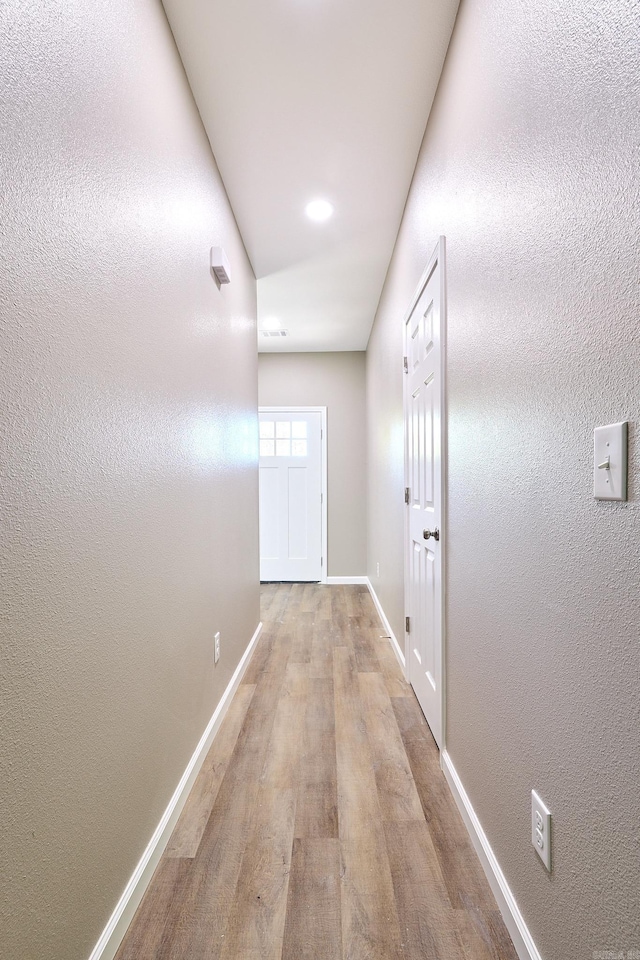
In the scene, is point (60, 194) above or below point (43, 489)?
above

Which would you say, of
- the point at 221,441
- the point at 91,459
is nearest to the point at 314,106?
the point at 221,441

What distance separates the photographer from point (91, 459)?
1070 mm

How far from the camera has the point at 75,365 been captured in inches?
39.5

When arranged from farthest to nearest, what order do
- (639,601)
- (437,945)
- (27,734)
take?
(437,945) → (27,734) → (639,601)

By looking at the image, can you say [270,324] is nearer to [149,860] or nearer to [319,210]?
[319,210]

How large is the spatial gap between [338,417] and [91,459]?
4510 millimetres

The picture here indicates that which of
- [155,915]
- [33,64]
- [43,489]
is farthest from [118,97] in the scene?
[155,915]

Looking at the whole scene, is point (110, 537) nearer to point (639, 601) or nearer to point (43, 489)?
point (43, 489)

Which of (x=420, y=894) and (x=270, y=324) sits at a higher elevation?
(x=270, y=324)

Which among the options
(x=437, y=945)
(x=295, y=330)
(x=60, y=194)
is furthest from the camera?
(x=295, y=330)

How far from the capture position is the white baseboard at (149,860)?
109 centimetres

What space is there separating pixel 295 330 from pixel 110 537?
3.95 m

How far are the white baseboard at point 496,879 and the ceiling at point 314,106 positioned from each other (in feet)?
8.17

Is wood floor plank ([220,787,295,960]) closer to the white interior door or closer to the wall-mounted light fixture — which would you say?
the wall-mounted light fixture
